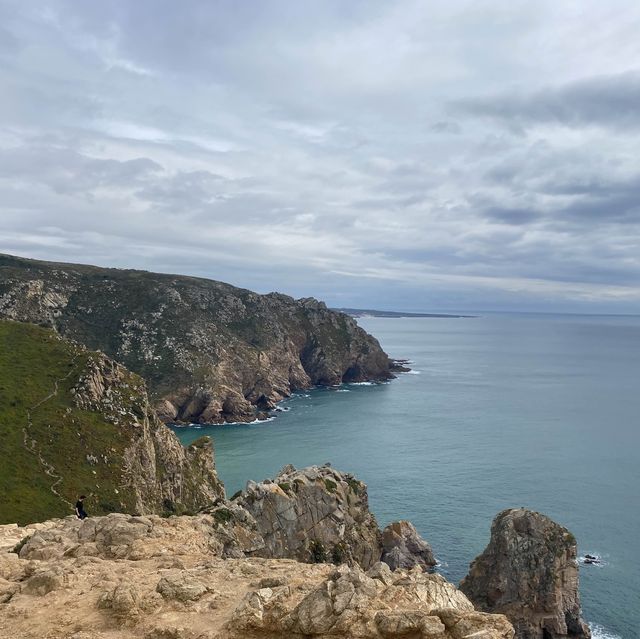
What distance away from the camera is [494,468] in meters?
96.6

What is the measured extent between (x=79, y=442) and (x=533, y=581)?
5266 centimetres

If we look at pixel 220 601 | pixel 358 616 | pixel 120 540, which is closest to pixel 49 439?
pixel 120 540

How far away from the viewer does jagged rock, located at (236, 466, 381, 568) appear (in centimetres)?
4341

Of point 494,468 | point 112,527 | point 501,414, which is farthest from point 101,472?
point 501,414

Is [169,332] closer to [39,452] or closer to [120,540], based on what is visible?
[39,452]

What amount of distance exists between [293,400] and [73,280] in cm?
8359

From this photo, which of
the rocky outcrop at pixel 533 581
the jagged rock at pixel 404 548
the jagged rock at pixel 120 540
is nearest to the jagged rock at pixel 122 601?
the jagged rock at pixel 120 540

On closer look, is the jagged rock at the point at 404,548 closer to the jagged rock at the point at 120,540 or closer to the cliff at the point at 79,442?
the cliff at the point at 79,442

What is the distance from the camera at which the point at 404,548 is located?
58500mm

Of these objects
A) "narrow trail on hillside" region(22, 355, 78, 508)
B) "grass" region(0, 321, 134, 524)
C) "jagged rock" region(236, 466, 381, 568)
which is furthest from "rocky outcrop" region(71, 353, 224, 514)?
"jagged rock" region(236, 466, 381, 568)

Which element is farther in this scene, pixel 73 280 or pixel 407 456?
pixel 73 280

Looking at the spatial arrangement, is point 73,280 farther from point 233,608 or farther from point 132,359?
point 233,608

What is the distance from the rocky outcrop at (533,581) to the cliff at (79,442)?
38443 mm

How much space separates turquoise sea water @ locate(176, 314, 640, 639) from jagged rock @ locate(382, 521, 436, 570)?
2.72m
